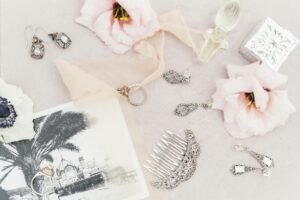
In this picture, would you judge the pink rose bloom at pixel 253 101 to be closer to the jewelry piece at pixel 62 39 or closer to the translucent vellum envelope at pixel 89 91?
the translucent vellum envelope at pixel 89 91

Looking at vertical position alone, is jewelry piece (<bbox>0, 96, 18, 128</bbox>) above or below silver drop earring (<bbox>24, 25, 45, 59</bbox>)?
below

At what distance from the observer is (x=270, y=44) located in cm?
71

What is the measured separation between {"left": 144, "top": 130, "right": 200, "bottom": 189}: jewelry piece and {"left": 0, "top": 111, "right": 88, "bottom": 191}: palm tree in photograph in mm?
129

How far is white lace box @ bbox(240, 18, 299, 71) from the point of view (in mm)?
710

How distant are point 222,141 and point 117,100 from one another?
0.19 metres

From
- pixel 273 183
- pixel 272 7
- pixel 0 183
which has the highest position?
pixel 272 7

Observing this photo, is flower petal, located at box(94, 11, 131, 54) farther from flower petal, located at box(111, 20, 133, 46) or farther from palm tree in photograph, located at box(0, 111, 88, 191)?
palm tree in photograph, located at box(0, 111, 88, 191)

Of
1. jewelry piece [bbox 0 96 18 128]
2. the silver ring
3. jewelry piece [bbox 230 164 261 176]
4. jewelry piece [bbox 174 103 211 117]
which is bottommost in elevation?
jewelry piece [bbox 230 164 261 176]

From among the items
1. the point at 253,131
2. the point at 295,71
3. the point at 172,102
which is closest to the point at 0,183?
the point at 172,102

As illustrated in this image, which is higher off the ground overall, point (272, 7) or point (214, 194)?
point (272, 7)

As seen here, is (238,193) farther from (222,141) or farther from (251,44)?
(251,44)

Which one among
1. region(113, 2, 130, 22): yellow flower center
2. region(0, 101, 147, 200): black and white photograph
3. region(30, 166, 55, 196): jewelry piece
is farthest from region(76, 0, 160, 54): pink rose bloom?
region(30, 166, 55, 196): jewelry piece

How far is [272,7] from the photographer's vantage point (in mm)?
756

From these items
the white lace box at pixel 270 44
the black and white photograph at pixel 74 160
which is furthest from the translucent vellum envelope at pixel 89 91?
the white lace box at pixel 270 44
